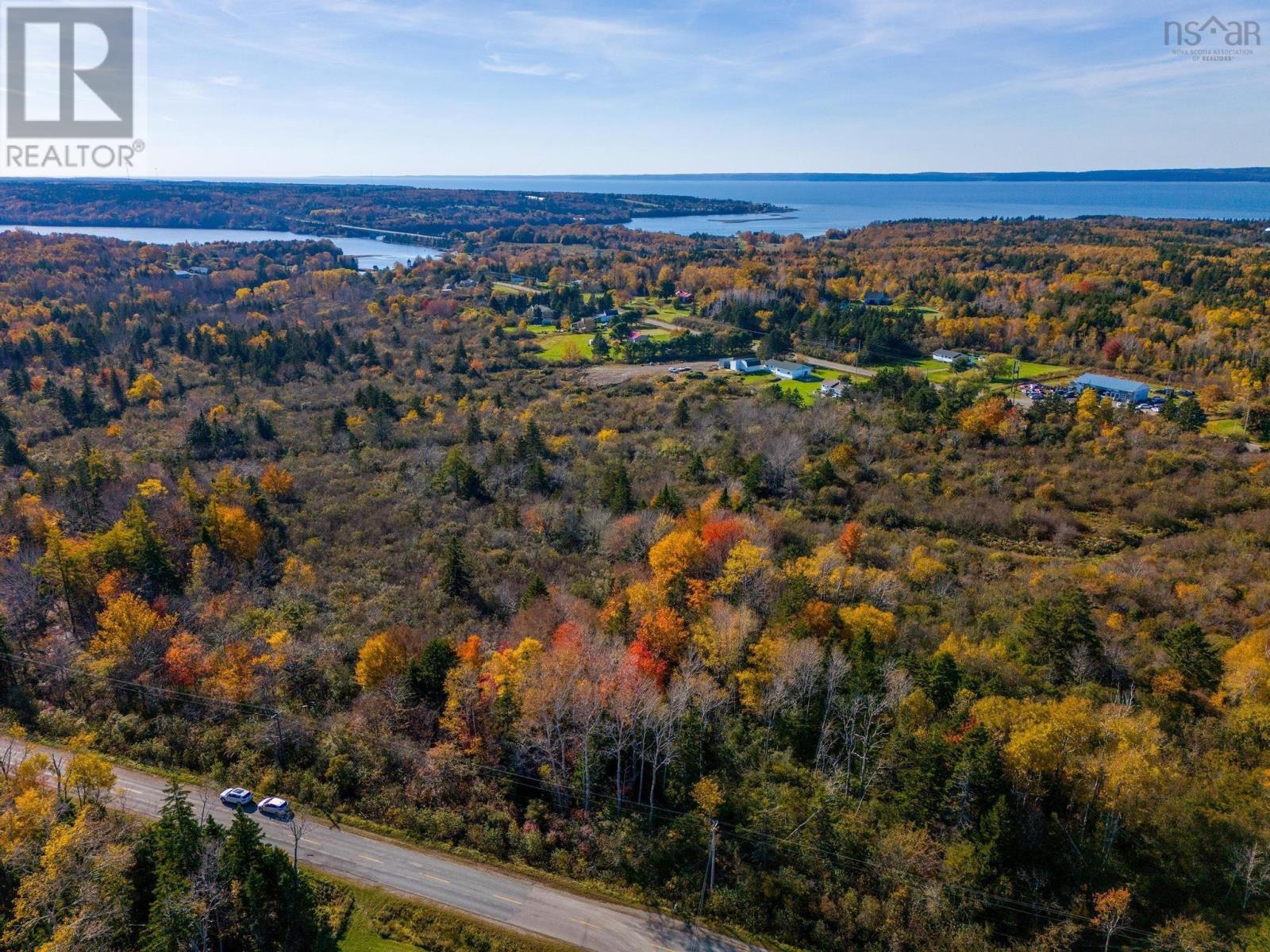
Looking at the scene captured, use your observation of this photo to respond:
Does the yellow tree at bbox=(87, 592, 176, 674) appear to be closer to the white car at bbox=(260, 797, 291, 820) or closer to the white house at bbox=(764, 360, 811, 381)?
the white car at bbox=(260, 797, 291, 820)

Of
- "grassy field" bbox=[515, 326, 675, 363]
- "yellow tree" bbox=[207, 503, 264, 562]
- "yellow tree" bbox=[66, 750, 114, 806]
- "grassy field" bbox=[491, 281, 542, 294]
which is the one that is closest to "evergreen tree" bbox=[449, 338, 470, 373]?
"grassy field" bbox=[515, 326, 675, 363]

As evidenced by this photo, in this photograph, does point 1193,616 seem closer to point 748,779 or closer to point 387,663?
point 748,779

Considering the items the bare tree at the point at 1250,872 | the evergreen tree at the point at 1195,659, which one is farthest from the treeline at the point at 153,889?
the evergreen tree at the point at 1195,659

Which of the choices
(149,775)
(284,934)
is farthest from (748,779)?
(149,775)

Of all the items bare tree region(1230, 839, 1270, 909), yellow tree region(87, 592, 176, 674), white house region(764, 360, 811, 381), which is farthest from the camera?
white house region(764, 360, 811, 381)

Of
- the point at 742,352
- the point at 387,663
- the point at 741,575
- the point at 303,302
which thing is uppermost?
the point at 303,302
